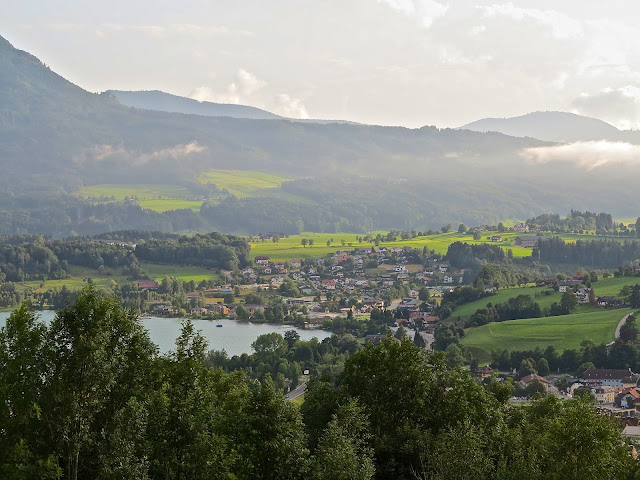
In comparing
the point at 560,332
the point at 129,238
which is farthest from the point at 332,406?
the point at 129,238

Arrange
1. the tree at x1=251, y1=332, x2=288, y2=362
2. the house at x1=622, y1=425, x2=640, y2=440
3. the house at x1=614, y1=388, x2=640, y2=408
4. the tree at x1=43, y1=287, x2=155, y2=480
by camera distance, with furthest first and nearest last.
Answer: the tree at x1=251, y1=332, x2=288, y2=362 → the house at x1=614, y1=388, x2=640, y2=408 → the house at x1=622, y1=425, x2=640, y2=440 → the tree at x1=43, y1=287, x2=155, y2=480

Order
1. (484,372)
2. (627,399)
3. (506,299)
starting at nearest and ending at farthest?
(627,399), (484,372), (506,299)

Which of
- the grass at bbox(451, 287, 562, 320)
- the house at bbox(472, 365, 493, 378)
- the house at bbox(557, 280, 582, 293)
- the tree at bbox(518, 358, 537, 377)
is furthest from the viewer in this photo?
the house at bbox(557, 280, 582, 293)

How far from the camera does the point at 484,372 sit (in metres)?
54.2

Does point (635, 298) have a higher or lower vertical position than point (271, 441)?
lower

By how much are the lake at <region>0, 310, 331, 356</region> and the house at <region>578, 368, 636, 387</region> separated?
899 inches

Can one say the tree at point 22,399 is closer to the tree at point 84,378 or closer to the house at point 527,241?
the tree at point 84,378

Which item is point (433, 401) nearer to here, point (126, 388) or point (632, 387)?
point (126, 388)

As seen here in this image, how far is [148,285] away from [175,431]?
284ft

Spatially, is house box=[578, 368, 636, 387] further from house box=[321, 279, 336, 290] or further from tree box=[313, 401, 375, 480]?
house box=[321, 279, 336, 290]

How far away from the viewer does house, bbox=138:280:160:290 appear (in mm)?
102287

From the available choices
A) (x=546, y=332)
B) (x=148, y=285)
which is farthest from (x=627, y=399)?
(x=148, y=285)

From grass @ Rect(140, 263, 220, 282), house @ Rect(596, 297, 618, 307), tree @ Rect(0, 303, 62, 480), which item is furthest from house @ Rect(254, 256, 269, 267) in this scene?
tree @ Rect(0, 303, 62, 480)

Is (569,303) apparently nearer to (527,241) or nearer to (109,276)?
(109,276)
